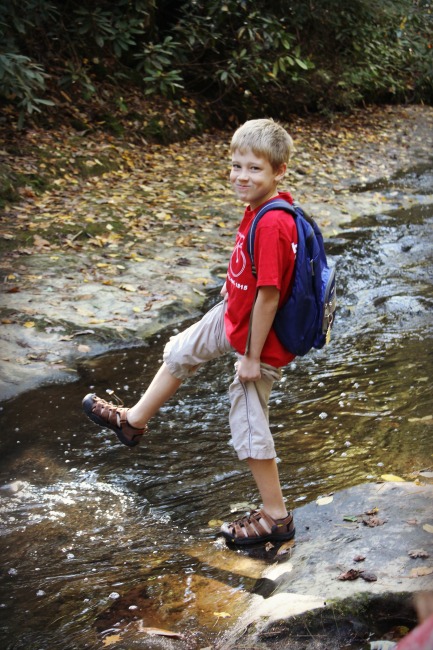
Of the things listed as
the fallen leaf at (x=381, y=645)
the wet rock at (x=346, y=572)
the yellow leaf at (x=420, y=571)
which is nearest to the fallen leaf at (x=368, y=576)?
the wet rock at (x=346, y=572)

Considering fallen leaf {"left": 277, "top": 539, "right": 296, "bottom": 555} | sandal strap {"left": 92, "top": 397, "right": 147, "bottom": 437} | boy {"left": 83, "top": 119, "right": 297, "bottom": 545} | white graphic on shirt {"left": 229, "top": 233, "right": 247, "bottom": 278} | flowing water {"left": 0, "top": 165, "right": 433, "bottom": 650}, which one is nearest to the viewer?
flowing water {"left": 0, "top": 165, "right": 433, "bottom": 650}

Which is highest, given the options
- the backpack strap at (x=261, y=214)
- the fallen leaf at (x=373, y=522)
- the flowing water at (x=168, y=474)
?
the backpack strap at (x=261, y=214)

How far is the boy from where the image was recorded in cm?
287

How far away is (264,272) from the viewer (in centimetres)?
282

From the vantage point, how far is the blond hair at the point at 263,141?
2.92 meters

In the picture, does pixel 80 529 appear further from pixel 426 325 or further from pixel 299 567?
pixel 426 325

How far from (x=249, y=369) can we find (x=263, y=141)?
0.91 meters

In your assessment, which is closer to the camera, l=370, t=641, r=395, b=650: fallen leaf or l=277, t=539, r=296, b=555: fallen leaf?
l=370, t=641, r=395, b=650: fallen leaf

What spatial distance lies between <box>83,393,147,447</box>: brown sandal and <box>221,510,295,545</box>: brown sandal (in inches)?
26.5

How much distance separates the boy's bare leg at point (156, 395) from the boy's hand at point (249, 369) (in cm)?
50

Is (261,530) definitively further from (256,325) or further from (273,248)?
(273,248)

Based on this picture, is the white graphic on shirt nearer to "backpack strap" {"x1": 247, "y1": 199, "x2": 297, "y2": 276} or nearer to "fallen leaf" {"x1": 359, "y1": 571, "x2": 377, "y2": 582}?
"backpack strap" {"x1": 247, "y1": 199, "x2": 297, "y2": 276}

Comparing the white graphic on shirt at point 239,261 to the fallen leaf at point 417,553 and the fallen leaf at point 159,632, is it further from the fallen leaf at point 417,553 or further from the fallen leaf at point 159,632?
the fallen leaf at point 159,632

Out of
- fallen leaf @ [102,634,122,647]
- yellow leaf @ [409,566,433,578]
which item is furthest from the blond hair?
fallen leaf @ [102,634,122,647]
